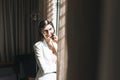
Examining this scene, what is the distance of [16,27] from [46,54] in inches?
74.9

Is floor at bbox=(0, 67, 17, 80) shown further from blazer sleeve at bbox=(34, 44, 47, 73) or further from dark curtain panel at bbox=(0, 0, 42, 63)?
blazer sleeve at bbox=(34, 44, 47, 73)

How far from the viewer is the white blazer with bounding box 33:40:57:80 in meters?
1.91

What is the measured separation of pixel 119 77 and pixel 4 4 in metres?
3.34

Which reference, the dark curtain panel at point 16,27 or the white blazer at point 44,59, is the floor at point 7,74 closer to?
the dark curtain panel at point 16,27

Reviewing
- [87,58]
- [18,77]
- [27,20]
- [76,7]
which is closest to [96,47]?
[87,58]

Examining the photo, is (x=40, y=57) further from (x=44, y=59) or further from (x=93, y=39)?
(x=93, y=39)

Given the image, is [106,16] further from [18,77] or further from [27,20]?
[27,20]

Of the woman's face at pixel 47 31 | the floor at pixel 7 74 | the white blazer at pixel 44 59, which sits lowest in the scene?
the floor at pixel 7 74

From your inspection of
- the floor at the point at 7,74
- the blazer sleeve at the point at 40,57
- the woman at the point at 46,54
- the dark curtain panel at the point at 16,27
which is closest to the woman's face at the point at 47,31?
the woman at the point at 46,54

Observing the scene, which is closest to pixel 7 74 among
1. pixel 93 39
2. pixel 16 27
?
pixel 16 27

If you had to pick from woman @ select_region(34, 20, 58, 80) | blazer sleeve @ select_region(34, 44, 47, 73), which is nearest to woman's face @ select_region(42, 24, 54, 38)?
woman @ select_region(34, 20, 58, 80)

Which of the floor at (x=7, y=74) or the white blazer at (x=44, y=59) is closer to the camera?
the white blazer at (x=44, y=59)

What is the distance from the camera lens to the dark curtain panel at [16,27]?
365cm

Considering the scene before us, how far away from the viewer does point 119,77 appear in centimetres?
54
